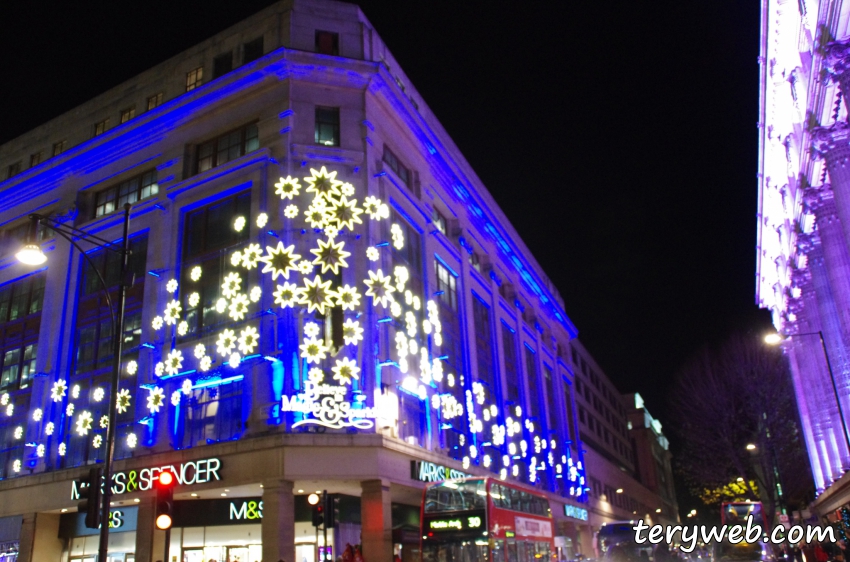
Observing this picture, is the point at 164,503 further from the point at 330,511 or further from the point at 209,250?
the point at 209,250

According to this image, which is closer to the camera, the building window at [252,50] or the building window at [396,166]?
the building window at [252,50]

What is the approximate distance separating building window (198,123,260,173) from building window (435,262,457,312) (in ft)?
41.5

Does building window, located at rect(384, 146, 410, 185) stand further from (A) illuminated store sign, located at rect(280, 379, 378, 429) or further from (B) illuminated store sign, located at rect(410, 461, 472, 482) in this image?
(B) illuminated store sign, located at rect(410, 461, 472, 482)

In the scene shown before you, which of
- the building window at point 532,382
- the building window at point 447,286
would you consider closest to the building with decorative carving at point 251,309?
the building window at point 447,286

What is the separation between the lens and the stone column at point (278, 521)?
25.5 meters

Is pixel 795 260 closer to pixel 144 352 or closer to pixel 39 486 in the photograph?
pixel 144 352

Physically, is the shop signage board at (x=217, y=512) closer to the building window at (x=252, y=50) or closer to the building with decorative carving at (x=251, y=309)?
the building with decorative carving at (x=251, y=309)

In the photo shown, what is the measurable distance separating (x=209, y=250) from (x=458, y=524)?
17638 millimetres

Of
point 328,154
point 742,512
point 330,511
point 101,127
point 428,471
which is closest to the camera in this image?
point 330,511

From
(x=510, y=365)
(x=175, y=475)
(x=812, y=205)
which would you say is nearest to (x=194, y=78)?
(x=175, y=475)

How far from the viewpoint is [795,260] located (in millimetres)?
39094

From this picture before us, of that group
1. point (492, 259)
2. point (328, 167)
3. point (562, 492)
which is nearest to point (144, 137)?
point (328, 167)

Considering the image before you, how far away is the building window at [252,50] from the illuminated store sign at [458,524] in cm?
2392

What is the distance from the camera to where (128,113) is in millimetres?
37812
